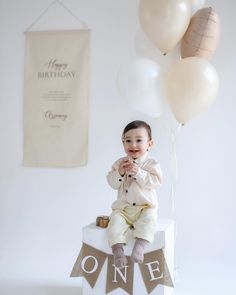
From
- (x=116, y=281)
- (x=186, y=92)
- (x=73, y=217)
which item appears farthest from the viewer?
(x=73, y=217)

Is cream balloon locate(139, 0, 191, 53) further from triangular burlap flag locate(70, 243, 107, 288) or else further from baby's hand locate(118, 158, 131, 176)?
triangular burlap flag locate(70, 243, 107, 288)

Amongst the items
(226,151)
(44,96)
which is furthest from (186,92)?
(44,96)

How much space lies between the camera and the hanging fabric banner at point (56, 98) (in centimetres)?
246

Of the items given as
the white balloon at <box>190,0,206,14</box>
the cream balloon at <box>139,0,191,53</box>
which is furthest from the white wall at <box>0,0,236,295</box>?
the cream balloon at <box>139,0,191,53</box>

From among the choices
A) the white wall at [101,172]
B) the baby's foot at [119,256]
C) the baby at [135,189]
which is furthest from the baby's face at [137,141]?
the white wall at [101,172]

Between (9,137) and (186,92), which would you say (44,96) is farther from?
(186,92)

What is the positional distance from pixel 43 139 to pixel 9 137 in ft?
0.77

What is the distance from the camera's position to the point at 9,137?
255cm

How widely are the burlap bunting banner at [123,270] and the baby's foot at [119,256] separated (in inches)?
2.2

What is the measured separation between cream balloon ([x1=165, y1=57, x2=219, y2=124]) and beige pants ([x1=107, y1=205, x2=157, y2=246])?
52 cm

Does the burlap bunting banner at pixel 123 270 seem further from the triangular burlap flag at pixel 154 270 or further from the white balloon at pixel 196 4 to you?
the white balloon at pixel 196 4

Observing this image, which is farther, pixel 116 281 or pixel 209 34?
pixel 209 34

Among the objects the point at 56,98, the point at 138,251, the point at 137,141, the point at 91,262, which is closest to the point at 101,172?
the point at 56,98

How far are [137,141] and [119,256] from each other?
504mm
